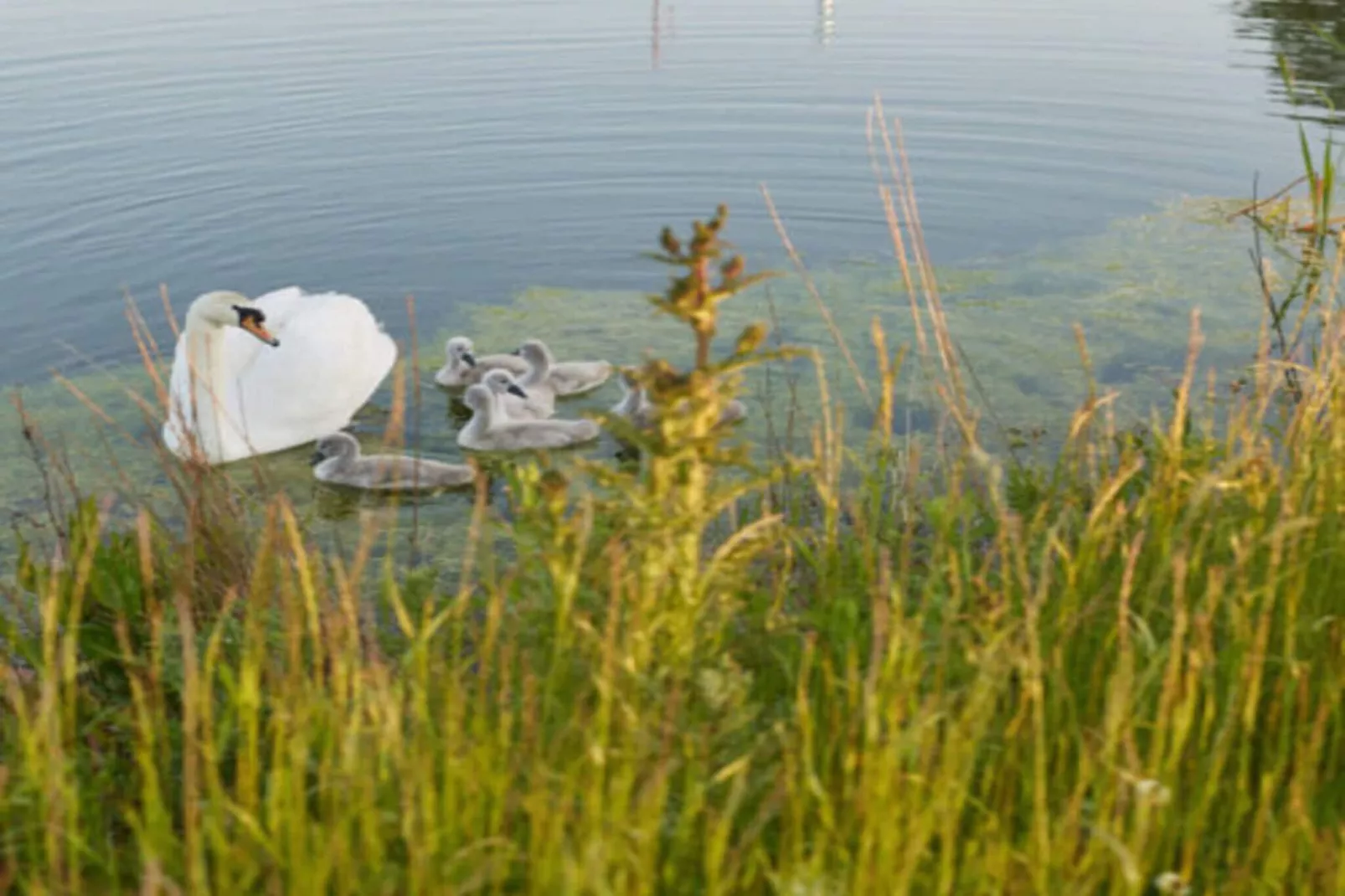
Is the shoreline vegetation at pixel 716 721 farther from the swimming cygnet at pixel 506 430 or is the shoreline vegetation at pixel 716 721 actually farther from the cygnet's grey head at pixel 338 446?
the swimming cygnet at pixel 506 430

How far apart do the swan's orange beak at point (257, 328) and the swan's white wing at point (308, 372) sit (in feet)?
0.21

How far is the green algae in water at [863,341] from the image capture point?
6.63m

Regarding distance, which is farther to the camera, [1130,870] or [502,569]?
[502,569]

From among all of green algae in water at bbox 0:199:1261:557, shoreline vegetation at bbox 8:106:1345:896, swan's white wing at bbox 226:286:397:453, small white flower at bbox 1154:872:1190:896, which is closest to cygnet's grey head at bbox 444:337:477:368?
green algae in water at bbox 0:199:1261:557

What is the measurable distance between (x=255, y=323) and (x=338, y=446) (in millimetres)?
737

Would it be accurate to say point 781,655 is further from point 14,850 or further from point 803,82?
point 803,82

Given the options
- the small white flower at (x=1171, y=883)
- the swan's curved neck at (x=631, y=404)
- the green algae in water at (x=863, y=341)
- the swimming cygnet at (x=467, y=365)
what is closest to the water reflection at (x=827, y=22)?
the green algae in water at (x=863, y=341)

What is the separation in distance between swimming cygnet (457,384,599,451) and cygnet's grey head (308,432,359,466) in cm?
51

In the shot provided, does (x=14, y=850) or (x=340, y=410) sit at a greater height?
(x=14, y=850)

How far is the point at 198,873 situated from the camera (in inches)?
80.9

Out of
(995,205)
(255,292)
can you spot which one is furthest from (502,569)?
(995,205)

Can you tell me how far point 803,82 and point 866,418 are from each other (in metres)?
8.33

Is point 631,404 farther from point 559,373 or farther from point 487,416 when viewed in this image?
point 487,416

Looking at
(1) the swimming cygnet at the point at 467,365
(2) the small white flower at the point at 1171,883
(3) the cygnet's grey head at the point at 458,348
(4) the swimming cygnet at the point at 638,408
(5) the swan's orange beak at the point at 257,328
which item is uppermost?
(2) the small white flower at the point at 1171,883
